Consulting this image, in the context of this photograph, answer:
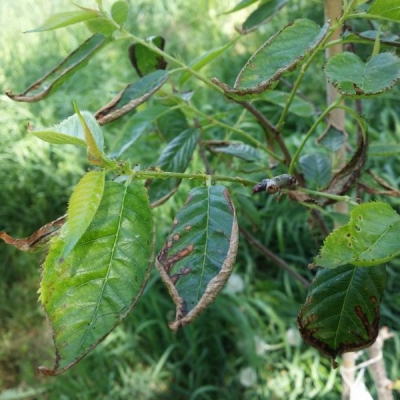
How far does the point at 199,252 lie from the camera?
41cm

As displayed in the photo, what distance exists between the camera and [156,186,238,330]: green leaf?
1.22 ft

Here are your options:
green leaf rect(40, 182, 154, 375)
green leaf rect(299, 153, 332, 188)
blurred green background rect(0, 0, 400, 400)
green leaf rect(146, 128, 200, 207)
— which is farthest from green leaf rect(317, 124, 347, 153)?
blurred green background rect(0, 0, 400, 400)

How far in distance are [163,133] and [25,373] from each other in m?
1.67

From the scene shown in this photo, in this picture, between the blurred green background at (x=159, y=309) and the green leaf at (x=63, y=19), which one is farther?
the blurred green background at (x=159, y=309)

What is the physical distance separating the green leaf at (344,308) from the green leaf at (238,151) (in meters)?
0.35

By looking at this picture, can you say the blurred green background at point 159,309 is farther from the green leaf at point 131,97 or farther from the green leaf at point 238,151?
the green leaf at point 131,97

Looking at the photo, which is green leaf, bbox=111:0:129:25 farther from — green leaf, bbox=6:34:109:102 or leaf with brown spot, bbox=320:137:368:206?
leaf with brown spot, bbox=320:137:368:206

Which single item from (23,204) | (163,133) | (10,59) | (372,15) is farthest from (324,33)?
(10,59)

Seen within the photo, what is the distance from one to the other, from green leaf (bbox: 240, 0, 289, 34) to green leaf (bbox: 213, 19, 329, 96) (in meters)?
0.19

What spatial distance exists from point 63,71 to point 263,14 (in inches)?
9.7

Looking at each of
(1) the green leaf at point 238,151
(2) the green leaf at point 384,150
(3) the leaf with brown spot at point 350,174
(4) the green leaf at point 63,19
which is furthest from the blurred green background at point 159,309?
(4) the green leaf at point 63,19

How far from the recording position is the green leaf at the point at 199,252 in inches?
14.6

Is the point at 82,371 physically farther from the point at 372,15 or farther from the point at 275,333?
the point at 372,15

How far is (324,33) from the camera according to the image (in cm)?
45
